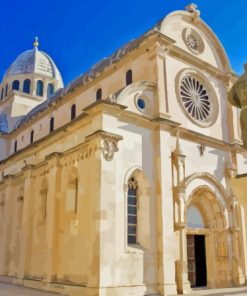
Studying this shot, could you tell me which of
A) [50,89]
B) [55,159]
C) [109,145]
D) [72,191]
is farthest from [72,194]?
[50,89]

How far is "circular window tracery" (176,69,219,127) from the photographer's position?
1912 cm

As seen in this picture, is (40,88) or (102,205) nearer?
(102,205)

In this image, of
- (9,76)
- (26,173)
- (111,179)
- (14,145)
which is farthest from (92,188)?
(9,76)

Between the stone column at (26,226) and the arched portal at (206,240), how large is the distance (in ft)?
26.2

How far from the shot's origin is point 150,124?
649 inches

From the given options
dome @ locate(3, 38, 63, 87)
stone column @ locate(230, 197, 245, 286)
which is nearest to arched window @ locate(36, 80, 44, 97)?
dome @ locate(3, 38, 63, 87)

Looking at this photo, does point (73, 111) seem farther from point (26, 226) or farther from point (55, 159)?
point (26, 226)

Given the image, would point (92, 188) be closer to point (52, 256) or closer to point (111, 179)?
point (111, 179)

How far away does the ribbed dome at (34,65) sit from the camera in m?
35.0

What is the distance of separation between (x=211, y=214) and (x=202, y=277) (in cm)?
319

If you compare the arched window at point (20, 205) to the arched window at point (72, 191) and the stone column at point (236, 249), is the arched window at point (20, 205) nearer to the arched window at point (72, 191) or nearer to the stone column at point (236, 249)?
the arched window at point (72, 191)

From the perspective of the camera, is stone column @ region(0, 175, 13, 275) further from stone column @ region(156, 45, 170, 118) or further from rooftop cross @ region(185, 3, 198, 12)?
rooftop cross @ region(185, 3, 198, 12)

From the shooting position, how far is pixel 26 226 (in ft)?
61.4

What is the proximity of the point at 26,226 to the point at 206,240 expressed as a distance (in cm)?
935
